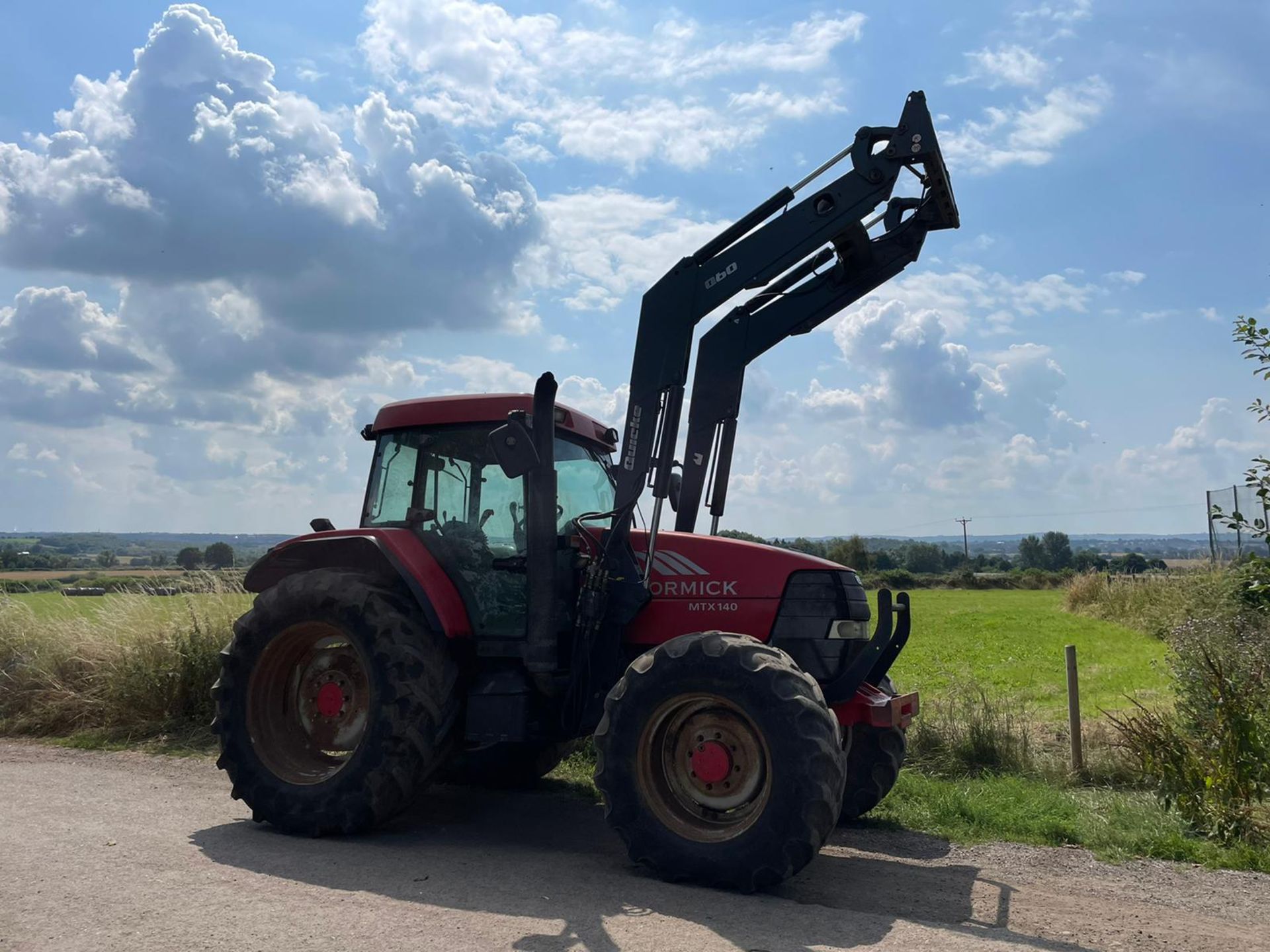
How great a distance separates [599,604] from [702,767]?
1327mm

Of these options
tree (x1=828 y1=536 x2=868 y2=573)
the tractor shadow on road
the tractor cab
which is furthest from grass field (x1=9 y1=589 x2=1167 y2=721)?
tree (x1=828 y1=536 x2=868 y2=573)

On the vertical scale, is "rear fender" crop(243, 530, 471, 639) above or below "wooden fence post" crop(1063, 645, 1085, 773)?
above

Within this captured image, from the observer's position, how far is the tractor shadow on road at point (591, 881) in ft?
17.1

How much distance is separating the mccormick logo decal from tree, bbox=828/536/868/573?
48.0m

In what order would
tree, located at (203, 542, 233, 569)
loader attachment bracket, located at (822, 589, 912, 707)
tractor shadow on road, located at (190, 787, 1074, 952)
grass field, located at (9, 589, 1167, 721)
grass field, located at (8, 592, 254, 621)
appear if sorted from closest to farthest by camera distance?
tractor shadow on road, located at (190, 787, 1074, 952) < loader attachment bracket, located at (822, 589, 912, 707) < grass field, located at (8, 592, 254, 621) < grass field, located at (9, 589, 1167, 721) < tree, located at (203, 542, 233, 569)

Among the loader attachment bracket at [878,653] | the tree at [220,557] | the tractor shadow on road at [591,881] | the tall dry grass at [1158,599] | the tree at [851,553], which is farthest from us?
the tree at [851,553]

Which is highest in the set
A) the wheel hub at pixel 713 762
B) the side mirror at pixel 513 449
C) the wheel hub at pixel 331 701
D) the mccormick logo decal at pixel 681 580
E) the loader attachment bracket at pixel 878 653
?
the side mirror at pixel 513 449

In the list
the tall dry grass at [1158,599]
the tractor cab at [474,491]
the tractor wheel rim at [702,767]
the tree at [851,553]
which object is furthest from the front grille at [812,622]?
the tree at [851,553]

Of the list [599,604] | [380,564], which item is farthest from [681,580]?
[380,564]

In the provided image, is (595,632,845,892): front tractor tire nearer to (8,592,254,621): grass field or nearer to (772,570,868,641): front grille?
(772,570,868,641): front grille

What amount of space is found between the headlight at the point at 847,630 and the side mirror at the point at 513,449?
213 centimetres

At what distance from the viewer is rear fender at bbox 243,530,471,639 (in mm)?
7023

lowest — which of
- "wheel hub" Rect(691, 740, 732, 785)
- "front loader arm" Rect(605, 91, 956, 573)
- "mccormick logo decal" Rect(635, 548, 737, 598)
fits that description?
"wheel hub" Rect(691, 740, 732, 785)

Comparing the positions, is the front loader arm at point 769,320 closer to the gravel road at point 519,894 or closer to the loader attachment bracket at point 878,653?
the loader attachment bracket at point 878,653
